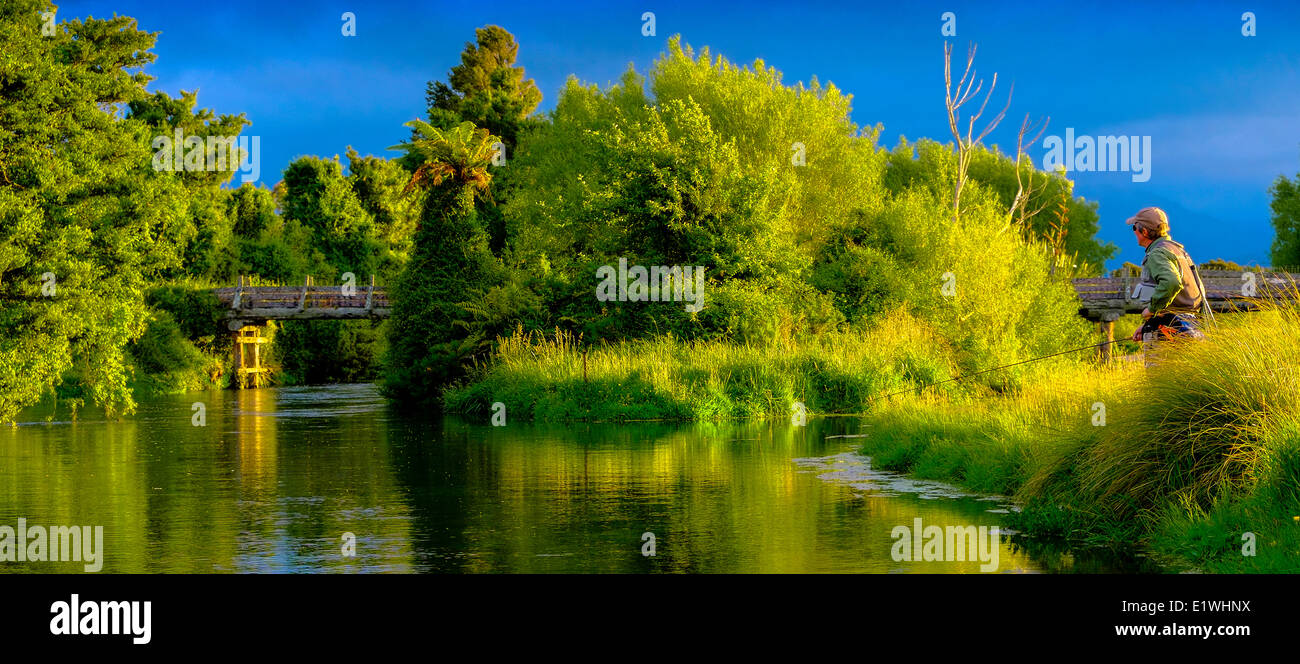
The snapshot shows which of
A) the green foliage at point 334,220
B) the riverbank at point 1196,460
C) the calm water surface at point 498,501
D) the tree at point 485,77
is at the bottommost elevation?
the calm water surface at point 498,501

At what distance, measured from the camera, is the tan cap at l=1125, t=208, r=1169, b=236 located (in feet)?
44.0

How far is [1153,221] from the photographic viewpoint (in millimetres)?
13422

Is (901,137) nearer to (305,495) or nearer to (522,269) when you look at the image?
(522,269)

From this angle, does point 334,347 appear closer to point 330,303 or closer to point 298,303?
point 330,303

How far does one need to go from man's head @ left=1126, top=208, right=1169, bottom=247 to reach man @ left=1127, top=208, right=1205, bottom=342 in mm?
86

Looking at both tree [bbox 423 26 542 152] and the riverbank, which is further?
tree [bbox 423 26 542 152]

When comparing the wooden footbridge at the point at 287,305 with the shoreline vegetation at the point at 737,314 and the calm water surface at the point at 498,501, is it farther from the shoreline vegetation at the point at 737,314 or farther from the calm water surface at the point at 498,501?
the calm water surface at the point at 498,501

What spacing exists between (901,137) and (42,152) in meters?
63.6

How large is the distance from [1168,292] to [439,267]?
3115 centimetres

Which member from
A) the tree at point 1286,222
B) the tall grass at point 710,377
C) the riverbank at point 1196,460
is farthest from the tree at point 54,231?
the tree at point 1286,222

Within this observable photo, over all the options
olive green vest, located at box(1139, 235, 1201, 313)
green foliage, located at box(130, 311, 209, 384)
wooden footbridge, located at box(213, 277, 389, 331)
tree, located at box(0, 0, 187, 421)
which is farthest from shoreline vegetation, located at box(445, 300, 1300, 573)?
green foliage, located at box(130, 311, 209, 384)

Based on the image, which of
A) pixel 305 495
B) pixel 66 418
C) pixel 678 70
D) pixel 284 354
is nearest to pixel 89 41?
pixel 284 354

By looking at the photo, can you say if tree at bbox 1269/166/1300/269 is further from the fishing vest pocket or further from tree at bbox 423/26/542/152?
the fishing vest pocket

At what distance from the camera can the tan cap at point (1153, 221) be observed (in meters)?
13.4
